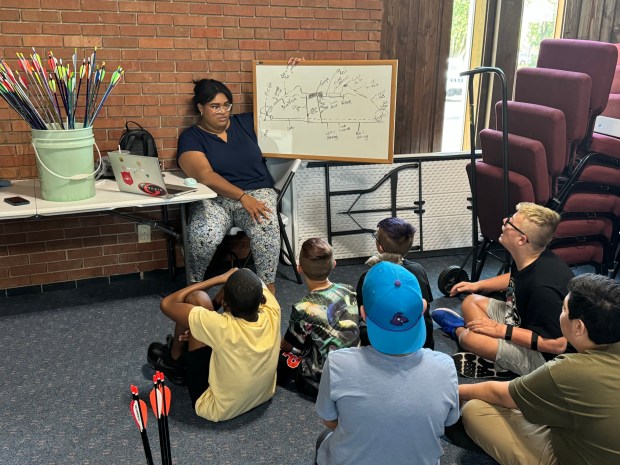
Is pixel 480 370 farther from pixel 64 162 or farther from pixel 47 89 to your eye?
pixel 47 89

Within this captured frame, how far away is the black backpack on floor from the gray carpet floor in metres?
0.81

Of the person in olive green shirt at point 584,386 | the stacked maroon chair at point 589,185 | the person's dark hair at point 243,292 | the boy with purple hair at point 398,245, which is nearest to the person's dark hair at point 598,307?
the person in olive green shirt at point 584,386

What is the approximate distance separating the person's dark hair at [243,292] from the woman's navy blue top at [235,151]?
4.60 ft

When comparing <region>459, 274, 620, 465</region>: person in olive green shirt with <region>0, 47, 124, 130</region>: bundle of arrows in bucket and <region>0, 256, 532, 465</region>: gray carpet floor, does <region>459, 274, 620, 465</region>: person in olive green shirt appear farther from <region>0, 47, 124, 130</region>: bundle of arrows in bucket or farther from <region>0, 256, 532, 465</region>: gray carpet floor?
<region>0, 47, 124, 130</region>: bundle of arrows in bucket

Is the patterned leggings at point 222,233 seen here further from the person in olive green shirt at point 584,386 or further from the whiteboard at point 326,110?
the person in olive green shirt at point 584,386

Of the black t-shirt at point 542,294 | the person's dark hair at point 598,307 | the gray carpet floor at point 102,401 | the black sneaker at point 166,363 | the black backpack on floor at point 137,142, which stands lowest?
the gray carpet floor at point 102,401

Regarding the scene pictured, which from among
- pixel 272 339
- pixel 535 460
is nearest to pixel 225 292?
pixel 272 339

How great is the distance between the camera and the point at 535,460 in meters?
1.84

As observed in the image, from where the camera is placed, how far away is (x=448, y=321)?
293 centimetres

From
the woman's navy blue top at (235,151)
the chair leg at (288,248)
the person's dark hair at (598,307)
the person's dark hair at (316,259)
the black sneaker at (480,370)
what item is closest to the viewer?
the person's dark hair at (598,307)

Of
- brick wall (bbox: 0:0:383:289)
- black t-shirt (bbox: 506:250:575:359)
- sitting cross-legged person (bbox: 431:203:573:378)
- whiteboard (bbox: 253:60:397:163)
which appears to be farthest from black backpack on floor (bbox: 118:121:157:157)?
black t-shirt (bbox: 506:250:575:359)

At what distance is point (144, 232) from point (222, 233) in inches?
23.4

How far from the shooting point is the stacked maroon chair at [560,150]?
317 centimetres

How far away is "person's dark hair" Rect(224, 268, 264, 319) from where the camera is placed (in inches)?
81.7
